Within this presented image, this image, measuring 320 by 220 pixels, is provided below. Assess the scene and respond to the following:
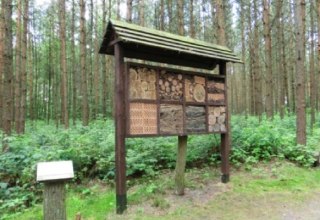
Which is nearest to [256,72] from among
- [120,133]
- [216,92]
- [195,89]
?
[216,92]

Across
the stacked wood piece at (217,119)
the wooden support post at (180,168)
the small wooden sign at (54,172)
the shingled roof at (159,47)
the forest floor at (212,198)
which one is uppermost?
the shingled roof at (159,47)

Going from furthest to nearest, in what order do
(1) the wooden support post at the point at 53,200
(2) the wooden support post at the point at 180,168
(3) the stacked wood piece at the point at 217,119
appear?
(3) the stacked wood piece at the point at 217,119 → (2) the wooden support post at the point at 180,168 → (1) the wooden support post at the point at 53,200

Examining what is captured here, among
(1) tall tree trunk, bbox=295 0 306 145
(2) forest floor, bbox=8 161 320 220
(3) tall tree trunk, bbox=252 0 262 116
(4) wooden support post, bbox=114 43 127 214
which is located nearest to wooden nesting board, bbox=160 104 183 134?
(4) wooden support post, bbox=114 43 127 214

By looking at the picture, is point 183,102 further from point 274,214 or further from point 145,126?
point 274,214

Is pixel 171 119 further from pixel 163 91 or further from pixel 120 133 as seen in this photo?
pixel 120 133

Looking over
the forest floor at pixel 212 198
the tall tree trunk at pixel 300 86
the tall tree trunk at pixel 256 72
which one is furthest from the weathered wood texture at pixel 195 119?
the tall tree trunk at pixel 256 72

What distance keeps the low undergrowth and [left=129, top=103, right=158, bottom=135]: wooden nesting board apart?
144 cm

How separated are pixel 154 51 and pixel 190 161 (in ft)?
10.0

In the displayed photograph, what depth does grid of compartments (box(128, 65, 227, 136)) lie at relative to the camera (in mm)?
4992

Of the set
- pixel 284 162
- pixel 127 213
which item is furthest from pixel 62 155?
pixel 284 162

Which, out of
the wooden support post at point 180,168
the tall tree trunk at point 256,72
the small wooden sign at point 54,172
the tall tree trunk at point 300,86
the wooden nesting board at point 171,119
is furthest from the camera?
the tall tree trunk at point 256,72

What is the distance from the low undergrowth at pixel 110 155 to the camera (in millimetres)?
5734

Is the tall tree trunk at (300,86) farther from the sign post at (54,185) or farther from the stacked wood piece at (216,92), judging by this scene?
the sign post at (54,185)

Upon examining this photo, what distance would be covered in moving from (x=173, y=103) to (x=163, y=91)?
31cm
